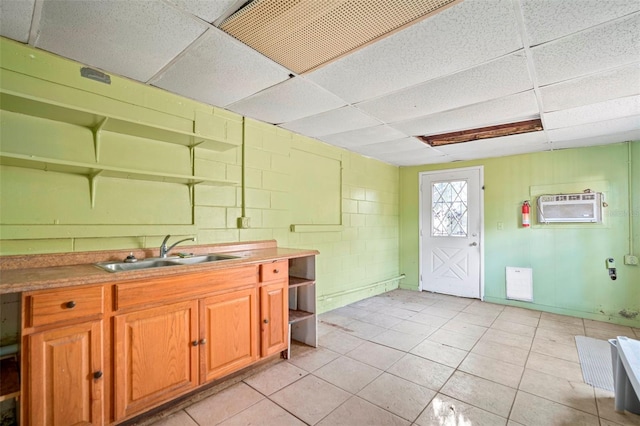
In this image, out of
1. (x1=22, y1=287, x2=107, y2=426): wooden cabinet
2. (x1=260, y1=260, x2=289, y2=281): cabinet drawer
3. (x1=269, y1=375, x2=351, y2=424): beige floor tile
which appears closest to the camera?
(x1=22, y1=287, x2=107, y2=426): wooden cabinet

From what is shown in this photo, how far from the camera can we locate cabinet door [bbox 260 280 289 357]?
2.49 m

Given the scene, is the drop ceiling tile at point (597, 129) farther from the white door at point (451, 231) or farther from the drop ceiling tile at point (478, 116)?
the white door at point (451, 231)

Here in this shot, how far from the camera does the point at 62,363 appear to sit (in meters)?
1.52

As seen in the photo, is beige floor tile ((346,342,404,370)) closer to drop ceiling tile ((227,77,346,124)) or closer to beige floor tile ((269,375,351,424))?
beige floor tile ((269,375,351,424))

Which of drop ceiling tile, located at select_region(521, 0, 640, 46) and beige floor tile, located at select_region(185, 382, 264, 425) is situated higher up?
drop ceiling tile, located at select_region(521, 0, 640, 46)

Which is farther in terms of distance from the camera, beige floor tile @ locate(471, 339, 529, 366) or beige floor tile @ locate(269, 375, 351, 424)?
beige floor tile @ locate(471, 339, 529, 366)

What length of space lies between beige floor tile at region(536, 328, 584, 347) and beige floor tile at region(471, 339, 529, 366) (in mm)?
591

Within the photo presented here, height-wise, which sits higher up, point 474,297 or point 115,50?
point 115,50

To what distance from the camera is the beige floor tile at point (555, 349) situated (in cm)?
282

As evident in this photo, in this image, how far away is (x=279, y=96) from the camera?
8.45ft

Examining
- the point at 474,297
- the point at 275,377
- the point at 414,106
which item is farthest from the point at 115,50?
the point at 474,297

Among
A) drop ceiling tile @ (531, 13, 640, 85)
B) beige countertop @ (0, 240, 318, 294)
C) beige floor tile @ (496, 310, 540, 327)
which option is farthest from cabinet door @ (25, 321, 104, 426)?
beige floor tile @ (496, 310, 540, 327)

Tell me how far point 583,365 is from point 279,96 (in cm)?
366

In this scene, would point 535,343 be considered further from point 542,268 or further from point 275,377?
point 275,377
